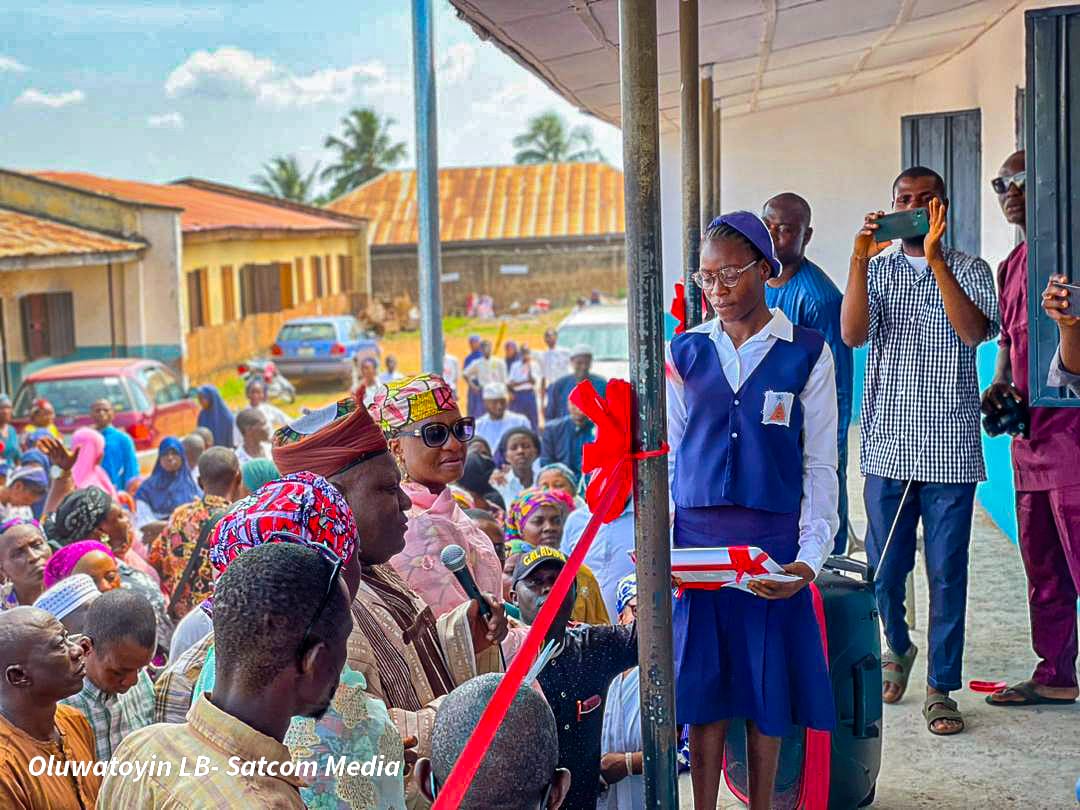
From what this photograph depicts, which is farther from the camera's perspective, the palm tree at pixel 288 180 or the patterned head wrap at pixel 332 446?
the palm tree at pixel 288 180

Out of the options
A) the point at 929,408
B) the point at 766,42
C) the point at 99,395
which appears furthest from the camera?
the point at 99,395

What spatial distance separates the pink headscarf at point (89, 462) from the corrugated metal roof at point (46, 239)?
1366 centimetres

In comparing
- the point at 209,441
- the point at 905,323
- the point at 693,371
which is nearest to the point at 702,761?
the point at 693,371

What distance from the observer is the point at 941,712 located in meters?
4.72

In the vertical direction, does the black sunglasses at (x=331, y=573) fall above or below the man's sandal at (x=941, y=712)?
above

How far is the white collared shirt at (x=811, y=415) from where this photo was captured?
3469 millimetres

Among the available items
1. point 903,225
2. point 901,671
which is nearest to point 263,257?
Result: point 901,671

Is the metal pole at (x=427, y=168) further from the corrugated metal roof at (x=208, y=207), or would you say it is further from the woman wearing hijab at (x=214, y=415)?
the corrugated metal roof at (x=208, y=207)

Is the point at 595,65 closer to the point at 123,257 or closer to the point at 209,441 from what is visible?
the point at 209,441

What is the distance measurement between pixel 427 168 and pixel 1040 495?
357cm

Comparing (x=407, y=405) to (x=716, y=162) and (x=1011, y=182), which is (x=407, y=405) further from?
(x=716, y=162)

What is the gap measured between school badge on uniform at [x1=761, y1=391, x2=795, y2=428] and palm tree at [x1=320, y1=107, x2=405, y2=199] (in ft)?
197

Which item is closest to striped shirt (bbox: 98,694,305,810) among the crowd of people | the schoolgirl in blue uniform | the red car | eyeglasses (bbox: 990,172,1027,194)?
the crowd of people

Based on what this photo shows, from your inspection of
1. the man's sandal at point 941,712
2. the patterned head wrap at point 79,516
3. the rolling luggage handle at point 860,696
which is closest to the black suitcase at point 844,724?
the rolling luggage handle at point 860,696
